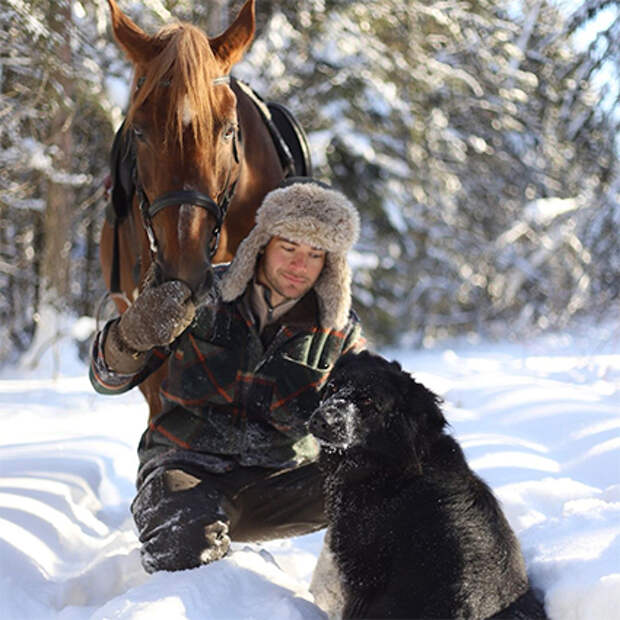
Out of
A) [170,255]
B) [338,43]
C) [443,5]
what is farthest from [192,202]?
[443,5]

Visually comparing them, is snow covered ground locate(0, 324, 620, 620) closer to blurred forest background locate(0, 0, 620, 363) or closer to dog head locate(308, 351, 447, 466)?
dog head locate(308, 351, 447, 466)

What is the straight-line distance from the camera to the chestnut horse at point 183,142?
2.95m

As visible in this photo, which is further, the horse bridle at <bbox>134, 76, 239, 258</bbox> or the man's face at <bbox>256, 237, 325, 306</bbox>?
the man's face at <bbox>256, 237, 325, 306</bbox>

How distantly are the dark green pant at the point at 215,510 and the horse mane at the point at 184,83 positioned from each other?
1534 mm

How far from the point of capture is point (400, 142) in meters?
12.6

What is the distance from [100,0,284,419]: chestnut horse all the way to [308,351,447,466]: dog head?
2.43 ft

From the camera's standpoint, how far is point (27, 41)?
5059 mm

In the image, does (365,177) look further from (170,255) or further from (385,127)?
(170,255)

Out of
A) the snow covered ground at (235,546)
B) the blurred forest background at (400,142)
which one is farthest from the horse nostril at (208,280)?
the blurred forest background at (400,142)

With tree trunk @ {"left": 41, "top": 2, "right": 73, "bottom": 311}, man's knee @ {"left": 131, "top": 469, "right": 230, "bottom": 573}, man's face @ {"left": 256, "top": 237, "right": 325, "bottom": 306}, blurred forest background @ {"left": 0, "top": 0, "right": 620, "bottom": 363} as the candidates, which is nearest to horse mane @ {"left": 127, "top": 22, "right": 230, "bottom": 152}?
man's face @ {"left": 256, "top": 237, "right": 325, "bottom": 306}

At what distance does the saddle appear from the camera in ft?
12.4

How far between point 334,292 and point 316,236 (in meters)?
0.28

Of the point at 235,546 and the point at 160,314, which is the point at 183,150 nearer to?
the point at 160,314

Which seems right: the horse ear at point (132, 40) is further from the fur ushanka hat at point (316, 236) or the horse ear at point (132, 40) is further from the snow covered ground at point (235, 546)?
the snow covered ground at point (235, 546)
